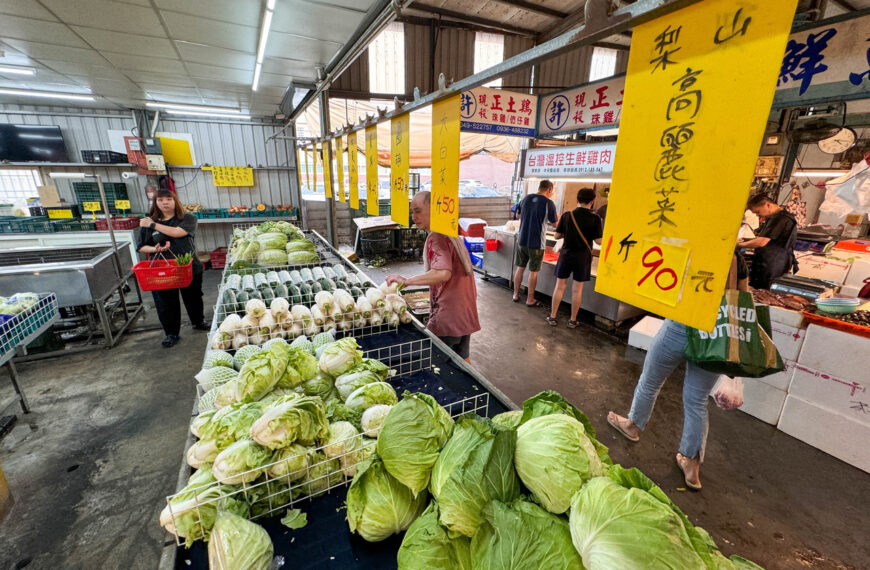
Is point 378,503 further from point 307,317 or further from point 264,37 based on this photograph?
point 264,37

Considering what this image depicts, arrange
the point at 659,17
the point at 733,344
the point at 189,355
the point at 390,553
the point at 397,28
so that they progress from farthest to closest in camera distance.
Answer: the point at 397,28, the point at 189,355, the point at 733,344, the point at 390,553, the point at 659,17

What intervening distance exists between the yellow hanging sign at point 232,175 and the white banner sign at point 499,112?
7638 millimetres

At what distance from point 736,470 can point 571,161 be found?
12.2 ft

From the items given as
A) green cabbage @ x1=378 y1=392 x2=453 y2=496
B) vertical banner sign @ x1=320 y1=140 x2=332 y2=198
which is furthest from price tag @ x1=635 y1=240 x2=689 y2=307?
vertical banner sign @ x1=320 y1=140 x2=332 y2=198

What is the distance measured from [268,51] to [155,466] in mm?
4863

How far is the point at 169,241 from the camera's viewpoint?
15.7ft

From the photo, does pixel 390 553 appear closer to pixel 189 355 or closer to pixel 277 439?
pixel 277 439

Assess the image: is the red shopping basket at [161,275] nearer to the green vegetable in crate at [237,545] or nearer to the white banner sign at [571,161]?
the green vegetable in crate at [237,545]

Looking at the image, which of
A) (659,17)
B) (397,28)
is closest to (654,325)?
(659,17)

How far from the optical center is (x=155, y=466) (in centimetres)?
316

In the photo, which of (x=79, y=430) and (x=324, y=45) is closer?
(x=79, y=430)

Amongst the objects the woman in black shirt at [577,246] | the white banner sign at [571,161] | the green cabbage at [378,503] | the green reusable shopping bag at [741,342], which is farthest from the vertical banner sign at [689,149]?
the woman in black shirt at [577,246]

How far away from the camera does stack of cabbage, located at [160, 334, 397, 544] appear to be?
119cm

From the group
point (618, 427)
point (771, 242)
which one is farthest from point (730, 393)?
point (771, 242)
